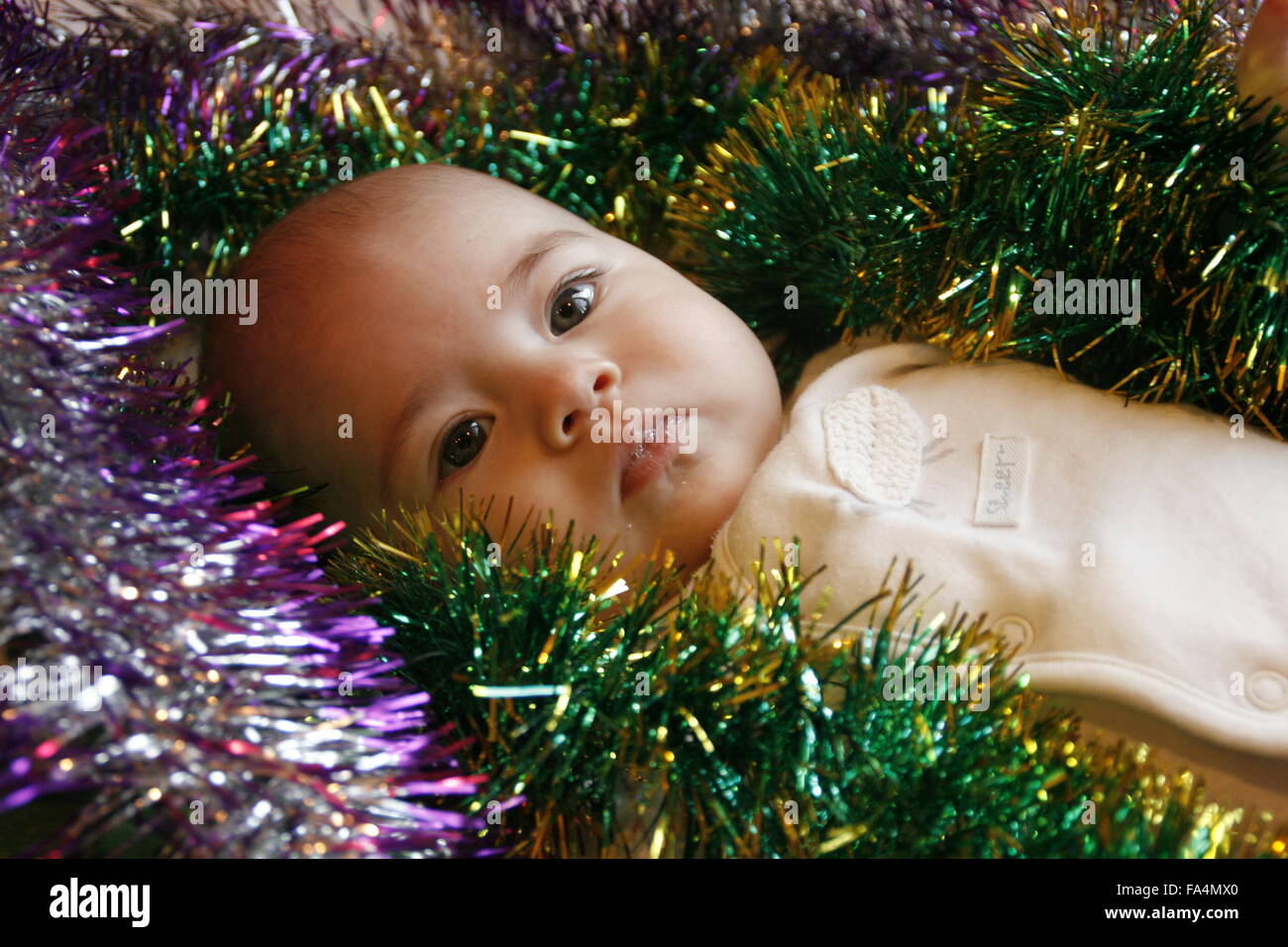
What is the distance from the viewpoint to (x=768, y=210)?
121 cm

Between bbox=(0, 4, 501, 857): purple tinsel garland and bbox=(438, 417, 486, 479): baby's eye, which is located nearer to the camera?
bbox=(0, 4, 501, 857): purple tinsel garland

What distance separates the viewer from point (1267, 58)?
2.98 feet

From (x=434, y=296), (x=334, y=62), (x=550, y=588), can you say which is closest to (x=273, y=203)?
(x=334, y=62)

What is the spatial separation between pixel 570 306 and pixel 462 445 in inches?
7.2

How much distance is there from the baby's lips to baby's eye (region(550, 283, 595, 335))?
613mm

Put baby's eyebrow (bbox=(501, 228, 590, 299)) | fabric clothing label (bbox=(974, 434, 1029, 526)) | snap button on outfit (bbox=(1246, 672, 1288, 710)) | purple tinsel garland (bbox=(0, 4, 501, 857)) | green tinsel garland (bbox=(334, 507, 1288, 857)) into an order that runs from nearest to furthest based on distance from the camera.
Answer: purple tinsel garland (bbox=(0, 4, 501, 857))
green tinsel garland (bbox=(334, 507, 1288, 857))
snap button on outfit (bbox=(1246, 672, 1288, 710))
fabric clothing label (bbox=(974, 434, 1029, 526))
baby's eyebrow (bbox=(501, 228, 590, 299))

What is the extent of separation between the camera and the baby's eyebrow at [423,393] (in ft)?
3.52

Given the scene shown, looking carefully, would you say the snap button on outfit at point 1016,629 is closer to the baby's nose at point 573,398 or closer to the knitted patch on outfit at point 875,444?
the knitted patch on outfit at point 875,444

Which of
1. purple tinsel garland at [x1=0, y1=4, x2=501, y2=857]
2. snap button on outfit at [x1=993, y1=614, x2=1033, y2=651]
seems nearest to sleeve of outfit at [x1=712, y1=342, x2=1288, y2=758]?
snap button on outfit at [x1=993, y1=614, x2=1033, y2=651]

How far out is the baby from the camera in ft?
3.01

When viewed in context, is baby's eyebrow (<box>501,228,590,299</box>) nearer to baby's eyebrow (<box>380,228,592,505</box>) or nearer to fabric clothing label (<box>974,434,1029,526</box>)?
baby's eyebrow (<box>380,228,592,505</box>)

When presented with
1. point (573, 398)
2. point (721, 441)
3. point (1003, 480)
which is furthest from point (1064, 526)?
point (573, 398)

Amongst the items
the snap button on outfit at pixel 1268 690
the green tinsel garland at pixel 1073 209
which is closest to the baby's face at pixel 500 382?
the green tinsel garland at pixel 1073 209

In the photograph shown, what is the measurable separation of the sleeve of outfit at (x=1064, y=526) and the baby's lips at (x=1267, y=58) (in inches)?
10.7
